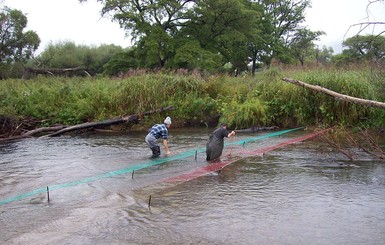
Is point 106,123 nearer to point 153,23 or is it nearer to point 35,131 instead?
point 35,131

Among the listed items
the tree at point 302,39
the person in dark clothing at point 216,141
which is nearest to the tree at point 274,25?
the tree at point 302,39

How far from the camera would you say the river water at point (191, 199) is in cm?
590

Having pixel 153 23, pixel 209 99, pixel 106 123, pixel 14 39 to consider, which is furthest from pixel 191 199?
pixel 14 39

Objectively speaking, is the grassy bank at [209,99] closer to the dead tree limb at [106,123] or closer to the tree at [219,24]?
the dead tree limb at [106,123]

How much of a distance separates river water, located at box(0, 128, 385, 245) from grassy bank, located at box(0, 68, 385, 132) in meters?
4.56

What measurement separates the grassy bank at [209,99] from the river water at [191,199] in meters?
4.56

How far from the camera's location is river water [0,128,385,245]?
232 inches

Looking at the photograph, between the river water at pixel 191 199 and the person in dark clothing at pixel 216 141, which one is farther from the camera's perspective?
the person in dark clothing at pixel 216 141

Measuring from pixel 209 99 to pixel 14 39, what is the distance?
107 ft

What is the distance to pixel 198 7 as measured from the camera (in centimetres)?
3572

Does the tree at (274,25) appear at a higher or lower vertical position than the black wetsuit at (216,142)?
higher

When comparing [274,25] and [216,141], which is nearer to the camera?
[216,141]

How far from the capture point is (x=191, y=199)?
24.8 feet

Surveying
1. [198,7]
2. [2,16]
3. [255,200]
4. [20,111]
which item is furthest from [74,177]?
[2,16]
